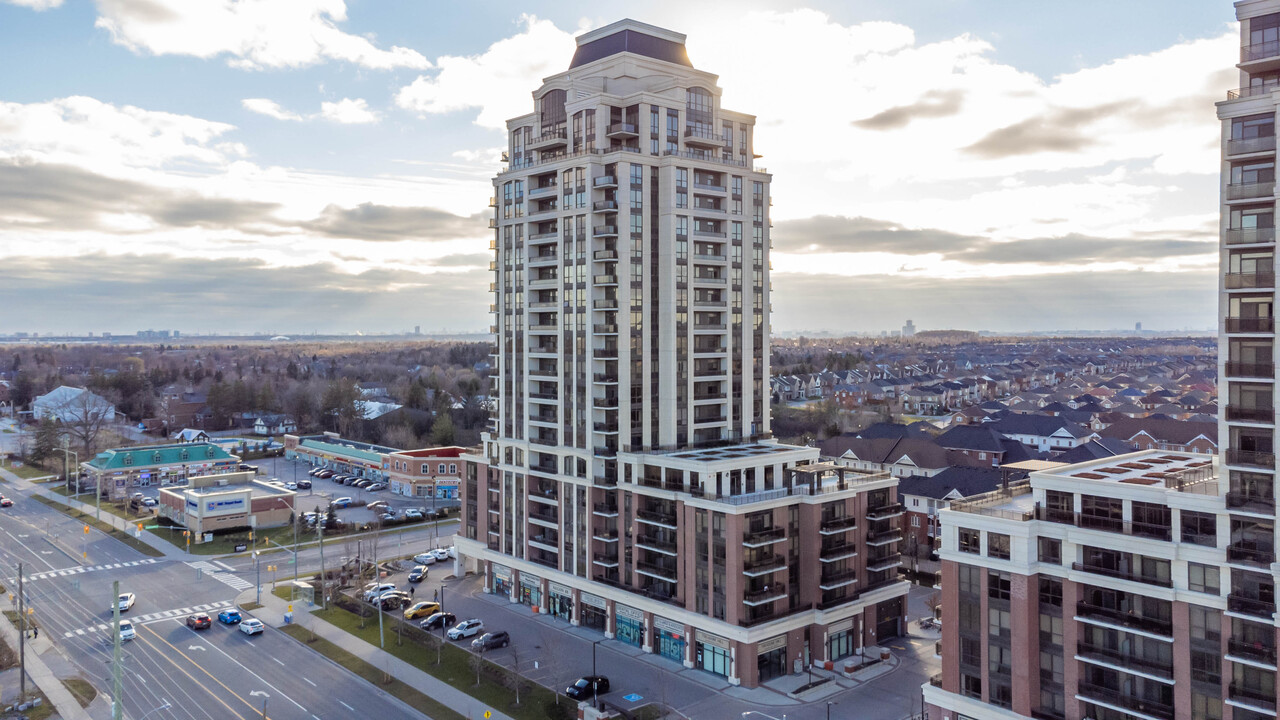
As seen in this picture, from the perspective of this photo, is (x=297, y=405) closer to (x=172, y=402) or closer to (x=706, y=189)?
(x=172, y=402)

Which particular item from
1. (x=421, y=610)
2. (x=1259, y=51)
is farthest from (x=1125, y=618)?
(x=421, y=610)

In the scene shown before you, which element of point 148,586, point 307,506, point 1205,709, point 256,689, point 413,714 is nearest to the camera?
point 1205,709

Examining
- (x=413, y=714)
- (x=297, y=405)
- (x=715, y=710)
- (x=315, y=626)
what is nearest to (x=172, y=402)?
(x=297, y=405)

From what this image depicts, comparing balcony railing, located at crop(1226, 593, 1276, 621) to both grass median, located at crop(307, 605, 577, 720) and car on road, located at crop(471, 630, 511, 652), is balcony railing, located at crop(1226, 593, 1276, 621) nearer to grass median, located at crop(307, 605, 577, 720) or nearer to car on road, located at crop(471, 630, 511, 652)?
grass median, located at crop(307, 605, 577, 720)

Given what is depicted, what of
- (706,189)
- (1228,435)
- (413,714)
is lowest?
(413,714)

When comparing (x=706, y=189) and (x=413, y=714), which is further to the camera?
(x=706, y=189)

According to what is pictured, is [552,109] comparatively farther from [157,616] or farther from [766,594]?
[157,616]

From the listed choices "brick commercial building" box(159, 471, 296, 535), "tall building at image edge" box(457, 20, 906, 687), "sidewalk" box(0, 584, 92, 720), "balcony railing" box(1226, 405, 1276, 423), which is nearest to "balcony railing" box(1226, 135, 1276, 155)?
"balcony railing" box(1226, 405, 1276, 423)
